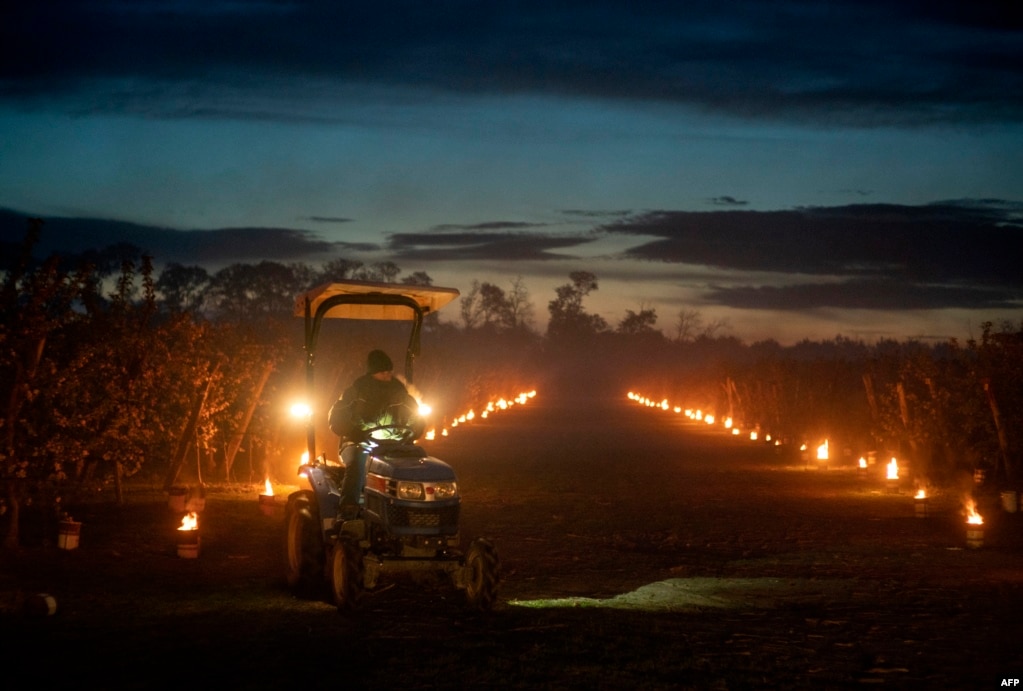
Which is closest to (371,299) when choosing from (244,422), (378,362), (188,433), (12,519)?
(378,362)

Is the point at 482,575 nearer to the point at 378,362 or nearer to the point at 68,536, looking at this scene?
the point at 378,362

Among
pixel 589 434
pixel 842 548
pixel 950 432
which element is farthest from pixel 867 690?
pixel 589 434

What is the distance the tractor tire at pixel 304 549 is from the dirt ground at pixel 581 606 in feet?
0.77

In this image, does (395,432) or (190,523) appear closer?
(395,432)

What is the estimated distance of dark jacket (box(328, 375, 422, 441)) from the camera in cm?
1081

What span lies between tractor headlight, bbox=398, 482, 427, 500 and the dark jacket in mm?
851

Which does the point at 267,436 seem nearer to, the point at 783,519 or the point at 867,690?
the point at 783,519

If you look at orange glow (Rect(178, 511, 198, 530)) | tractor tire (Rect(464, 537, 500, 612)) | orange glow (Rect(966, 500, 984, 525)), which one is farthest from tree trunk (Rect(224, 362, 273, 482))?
tractor tire (Rect(464, 537, 500, 612))

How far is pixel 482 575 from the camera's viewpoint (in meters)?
9.84

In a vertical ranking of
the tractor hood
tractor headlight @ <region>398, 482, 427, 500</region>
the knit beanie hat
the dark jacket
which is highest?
the knit beanie hat

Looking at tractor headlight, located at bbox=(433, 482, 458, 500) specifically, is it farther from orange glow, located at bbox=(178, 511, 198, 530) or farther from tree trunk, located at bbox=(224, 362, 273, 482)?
tree trunk, located at bbox=(224, 362, 273, 482)

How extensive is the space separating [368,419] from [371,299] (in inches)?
67.0

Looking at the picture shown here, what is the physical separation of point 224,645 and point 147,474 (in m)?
14.4

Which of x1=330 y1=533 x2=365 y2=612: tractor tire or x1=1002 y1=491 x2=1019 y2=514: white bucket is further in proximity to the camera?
x1=1002 y1=491 x2=1019 y2=514: white bucket
